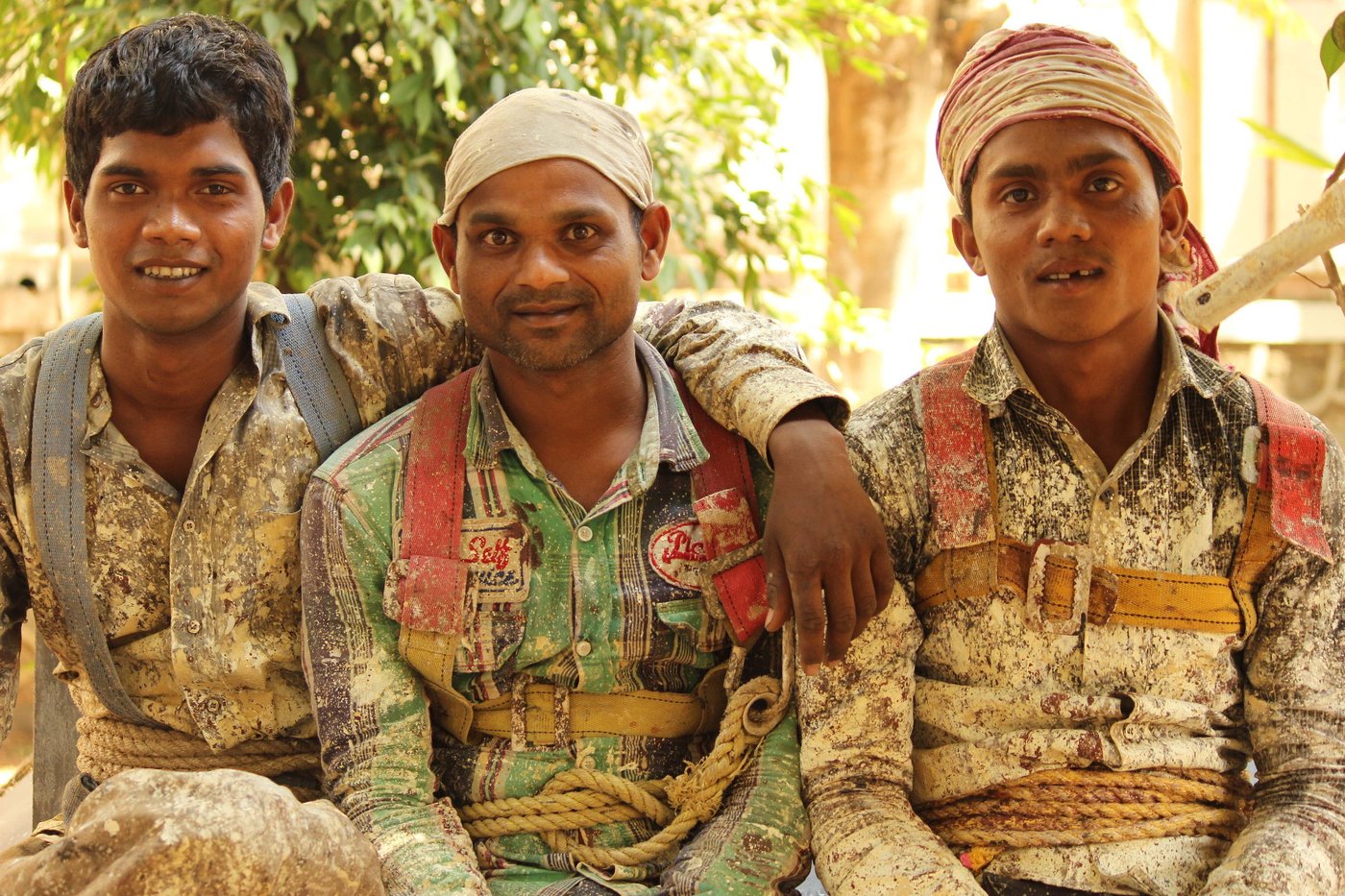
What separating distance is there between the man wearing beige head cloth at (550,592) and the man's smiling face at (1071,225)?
62 centimetres

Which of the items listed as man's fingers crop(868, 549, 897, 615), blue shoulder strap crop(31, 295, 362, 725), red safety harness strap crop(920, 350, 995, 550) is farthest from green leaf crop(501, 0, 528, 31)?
man's fingers crop(868, 549, 897, 615)

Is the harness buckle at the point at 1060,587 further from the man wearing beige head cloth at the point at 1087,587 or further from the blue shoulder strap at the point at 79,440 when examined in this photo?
the blue shoulder strap at the point at 79,440

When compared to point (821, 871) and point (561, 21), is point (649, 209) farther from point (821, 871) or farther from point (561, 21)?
point (561, 21)

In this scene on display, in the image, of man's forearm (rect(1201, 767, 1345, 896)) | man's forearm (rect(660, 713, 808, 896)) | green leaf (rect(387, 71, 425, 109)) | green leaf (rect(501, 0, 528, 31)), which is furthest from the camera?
green leaf (rect(387, 71, 425, 109))

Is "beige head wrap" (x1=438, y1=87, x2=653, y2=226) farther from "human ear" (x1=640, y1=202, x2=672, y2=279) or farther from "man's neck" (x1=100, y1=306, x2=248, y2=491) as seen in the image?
"man's neck" (x1=100, y1=306, x2=248, y2=491)

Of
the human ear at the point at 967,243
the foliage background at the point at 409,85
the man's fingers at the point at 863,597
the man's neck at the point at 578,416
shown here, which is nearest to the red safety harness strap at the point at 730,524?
the man's neck at the point at 578,416

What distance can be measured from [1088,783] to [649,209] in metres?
1.27

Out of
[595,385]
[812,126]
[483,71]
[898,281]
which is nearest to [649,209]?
[595,385]

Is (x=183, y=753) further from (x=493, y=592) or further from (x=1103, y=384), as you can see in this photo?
(x=1103, y=384)

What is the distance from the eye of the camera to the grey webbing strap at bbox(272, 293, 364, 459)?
263cm

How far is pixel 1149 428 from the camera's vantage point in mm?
2389

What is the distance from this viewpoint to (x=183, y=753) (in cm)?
266

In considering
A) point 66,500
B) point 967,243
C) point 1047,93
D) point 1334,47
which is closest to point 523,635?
point 66,500

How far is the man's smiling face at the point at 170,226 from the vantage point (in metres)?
2.48
